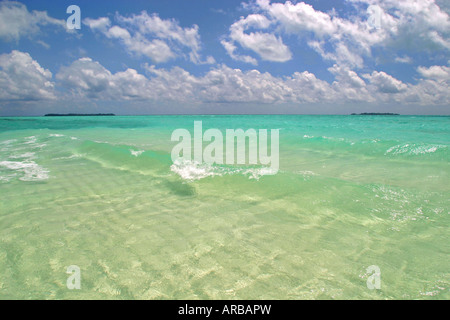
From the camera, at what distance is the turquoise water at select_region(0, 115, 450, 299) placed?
272cm

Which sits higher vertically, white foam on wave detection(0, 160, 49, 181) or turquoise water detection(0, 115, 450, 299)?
white foam on wave detection(0, 160, 49, 181)

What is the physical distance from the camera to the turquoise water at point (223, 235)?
2.72 meters

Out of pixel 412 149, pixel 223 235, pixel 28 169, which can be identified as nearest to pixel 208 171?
pixel 223 235

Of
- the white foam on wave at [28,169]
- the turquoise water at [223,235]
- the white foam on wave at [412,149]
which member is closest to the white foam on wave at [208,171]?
the turquoise water at [223,235]

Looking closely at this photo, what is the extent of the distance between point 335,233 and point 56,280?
3.95 metres

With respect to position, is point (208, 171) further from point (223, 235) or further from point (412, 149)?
point (412, 149)

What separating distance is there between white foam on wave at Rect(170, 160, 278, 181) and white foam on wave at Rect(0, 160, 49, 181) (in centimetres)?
405

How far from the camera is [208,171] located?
7516mm

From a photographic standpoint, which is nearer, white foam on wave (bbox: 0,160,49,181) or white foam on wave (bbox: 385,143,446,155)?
white foam on wave (bbox: 0,160,49,181)

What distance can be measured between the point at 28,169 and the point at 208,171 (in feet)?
21.1

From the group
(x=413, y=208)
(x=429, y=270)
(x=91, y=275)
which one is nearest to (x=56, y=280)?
(x=91, y=275)

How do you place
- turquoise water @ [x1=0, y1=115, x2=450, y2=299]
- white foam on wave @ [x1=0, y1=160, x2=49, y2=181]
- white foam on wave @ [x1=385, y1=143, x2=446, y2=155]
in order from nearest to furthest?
turquoise water @ [x1=0, y1=115, x2=450, y2=299], white foam on wave @ [x1=0, y1=160, x2=49, y2=181], white foam on wave @ [x1=385, y1=143, x2=446, y2=155]

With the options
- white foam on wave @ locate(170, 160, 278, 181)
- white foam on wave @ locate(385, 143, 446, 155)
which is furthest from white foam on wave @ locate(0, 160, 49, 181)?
white foam on wave @ locate(385, 143, 446, 155)

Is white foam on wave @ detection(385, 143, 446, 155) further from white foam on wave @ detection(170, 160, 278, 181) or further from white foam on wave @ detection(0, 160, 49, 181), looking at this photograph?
white foam on wave @ detection(0, 160, 49, 181)
